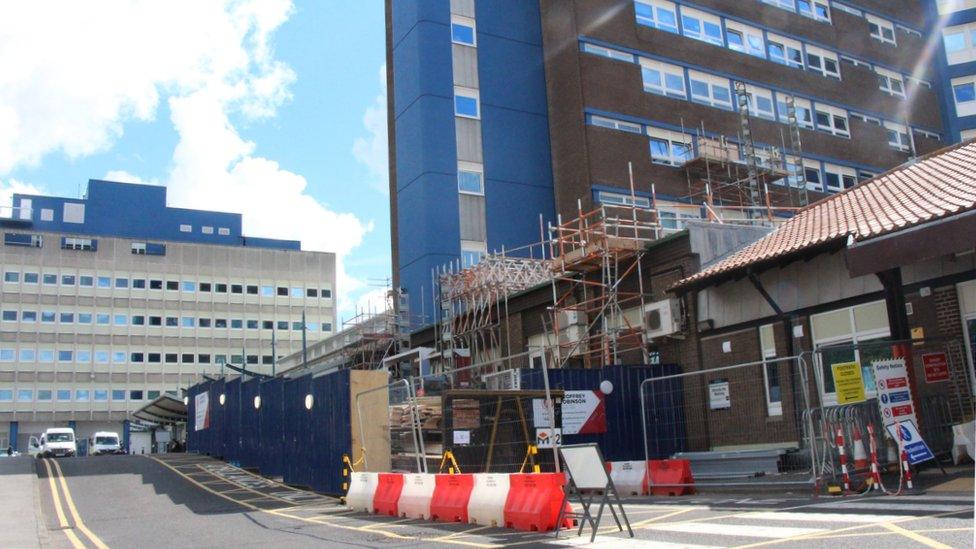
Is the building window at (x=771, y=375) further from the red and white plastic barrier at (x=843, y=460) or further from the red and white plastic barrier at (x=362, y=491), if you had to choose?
the red and white plastic barrier at (x=362, y=491)

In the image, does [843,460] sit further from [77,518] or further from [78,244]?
[78,244]

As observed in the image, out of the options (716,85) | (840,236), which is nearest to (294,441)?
(840,236)

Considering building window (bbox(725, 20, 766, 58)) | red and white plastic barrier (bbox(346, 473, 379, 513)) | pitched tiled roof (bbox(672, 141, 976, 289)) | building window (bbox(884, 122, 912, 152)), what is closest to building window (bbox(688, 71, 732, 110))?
building window (bbox(725, 20, 766, 58))

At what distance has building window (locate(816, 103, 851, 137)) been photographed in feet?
150

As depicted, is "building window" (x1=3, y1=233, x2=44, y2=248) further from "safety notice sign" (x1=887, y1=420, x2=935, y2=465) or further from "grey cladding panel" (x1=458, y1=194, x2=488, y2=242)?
"safety notice sign" (x1=887, y1=420, x2=935, y2=465)

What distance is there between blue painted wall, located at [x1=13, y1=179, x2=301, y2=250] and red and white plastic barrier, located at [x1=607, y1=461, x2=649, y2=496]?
272 feet

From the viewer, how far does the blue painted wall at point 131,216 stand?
89875 mm

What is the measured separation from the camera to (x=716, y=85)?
42.9 m

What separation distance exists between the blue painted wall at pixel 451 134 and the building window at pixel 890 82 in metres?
20.4

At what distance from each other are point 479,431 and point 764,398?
6.70 m

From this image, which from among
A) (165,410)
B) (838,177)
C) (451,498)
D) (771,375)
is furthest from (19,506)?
(838,177)

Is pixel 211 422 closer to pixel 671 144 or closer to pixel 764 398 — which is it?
pixel 764 398

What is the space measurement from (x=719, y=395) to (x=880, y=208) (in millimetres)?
5647

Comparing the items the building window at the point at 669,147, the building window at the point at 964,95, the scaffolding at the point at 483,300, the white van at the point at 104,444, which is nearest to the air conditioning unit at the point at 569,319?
the scaffolding at the point at 483,300
